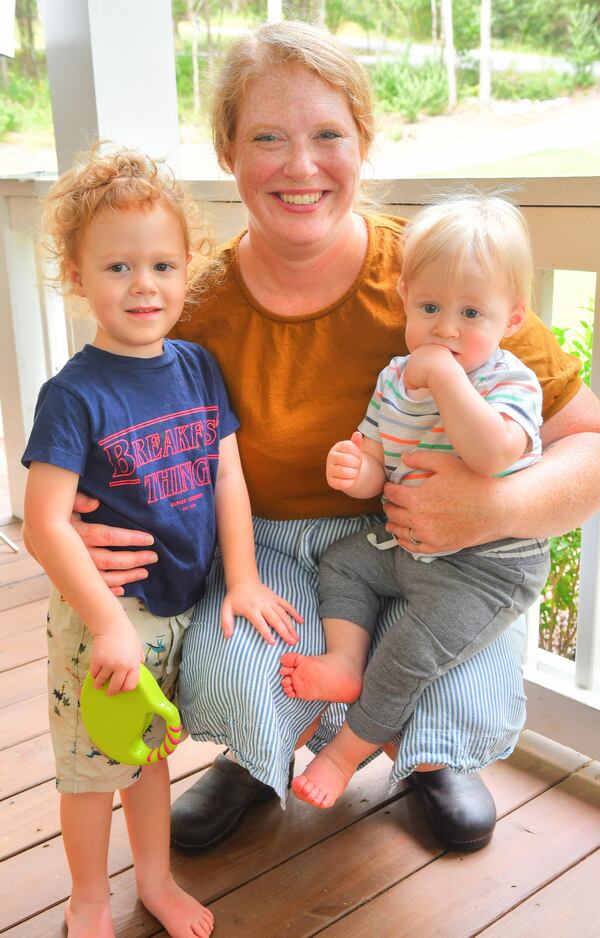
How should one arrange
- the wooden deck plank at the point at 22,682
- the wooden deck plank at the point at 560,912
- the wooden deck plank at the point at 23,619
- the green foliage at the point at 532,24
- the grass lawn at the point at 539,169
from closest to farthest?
the wooden deck plank at the point at 560,912 < the grass lawn at the point at 539,169 < the wooden deck plank at the point at 22,682 < the wooden deck plank at the point at 23,619 < the green foliage at the point at 532,24

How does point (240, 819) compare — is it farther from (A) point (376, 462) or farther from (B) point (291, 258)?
(B) point (291, 258)

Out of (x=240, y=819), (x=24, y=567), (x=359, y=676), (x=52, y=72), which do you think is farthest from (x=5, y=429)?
(x=359, y=676)

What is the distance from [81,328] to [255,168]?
1355 millimetres

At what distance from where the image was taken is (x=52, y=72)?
242cm

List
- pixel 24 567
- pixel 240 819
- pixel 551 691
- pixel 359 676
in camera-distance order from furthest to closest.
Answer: pixel 24 567 → pixel 551 691 → pixel 240 819 → pixel 359 676

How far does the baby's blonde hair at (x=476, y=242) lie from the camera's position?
1.28 metres

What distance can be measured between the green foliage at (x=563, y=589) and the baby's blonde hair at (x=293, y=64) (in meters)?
1.27

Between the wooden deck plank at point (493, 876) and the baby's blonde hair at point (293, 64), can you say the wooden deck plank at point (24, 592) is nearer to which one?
the wooden deck plank at point (493, 876)

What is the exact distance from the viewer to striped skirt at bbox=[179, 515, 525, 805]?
4.41 feet

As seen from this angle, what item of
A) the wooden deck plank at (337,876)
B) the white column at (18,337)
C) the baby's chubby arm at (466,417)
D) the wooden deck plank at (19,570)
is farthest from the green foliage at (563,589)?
the white column at (18,337)

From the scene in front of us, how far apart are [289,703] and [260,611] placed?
0.15 metres

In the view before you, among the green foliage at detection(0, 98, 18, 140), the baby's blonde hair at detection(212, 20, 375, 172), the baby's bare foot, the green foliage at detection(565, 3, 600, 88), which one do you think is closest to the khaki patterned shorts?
the baby's bare foot

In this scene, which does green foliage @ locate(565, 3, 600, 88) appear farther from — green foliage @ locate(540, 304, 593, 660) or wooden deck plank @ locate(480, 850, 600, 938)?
wooden deck plank @ locate(480, 850, 600, 938)

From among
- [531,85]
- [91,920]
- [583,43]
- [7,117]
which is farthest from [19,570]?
[583,43]
